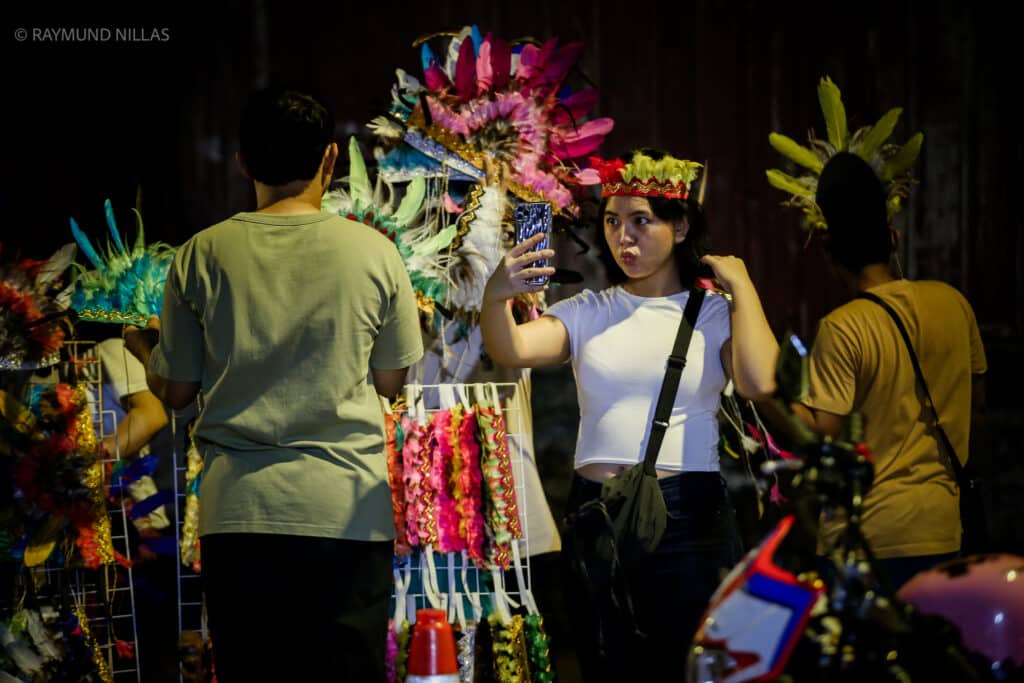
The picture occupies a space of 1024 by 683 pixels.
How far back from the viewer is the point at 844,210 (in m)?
2.80

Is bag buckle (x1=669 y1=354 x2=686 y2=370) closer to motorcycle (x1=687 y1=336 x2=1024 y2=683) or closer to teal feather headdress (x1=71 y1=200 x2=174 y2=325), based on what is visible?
motorcycle (x1=687 y1=336 x2=1024 y2=683)

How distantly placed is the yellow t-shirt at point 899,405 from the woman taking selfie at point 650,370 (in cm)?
16

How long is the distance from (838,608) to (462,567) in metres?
1.49

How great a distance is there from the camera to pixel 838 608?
5.01ft

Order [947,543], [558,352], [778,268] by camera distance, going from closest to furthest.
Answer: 1. [947,543]
2. [558,352]
3. [778,268]

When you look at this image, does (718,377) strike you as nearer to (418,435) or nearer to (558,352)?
(558,352)

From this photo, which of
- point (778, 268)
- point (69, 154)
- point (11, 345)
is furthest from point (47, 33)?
point (778, 268)

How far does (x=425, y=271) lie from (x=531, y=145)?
0.45m

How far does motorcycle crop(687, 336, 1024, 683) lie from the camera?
150 centimetres

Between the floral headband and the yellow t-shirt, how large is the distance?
452 millimetres

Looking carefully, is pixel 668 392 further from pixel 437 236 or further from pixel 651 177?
pixel 437 236

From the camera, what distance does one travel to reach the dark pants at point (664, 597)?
96.2 inches

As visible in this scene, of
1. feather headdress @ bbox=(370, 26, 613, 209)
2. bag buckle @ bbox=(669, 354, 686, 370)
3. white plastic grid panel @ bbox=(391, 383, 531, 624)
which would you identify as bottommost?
white plastic grid panel @ bbox=(391, 383, 531, 624)

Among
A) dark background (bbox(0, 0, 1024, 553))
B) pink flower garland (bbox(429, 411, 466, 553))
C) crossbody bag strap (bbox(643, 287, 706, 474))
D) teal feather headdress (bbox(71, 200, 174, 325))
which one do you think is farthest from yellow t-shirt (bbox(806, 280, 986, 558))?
dark background (bbox(0, 0, 1024, 553))
